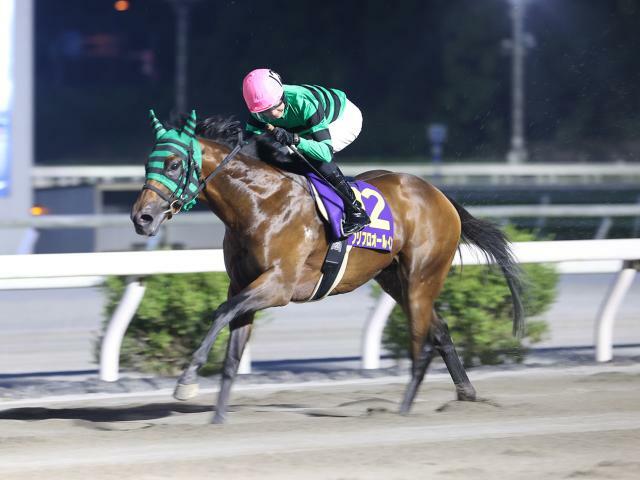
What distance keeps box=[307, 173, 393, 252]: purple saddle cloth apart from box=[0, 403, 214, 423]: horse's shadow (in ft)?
3.57

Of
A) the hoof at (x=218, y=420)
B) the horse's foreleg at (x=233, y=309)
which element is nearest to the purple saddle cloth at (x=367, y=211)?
the horse's foreleg at (x=233, y=309)

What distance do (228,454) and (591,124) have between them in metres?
36.6

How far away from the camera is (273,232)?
5398mm

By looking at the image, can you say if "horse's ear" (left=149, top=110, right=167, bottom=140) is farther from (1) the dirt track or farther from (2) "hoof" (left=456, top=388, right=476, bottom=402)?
(2) "hoof" (left=456, top=388, right=476, bottom=402)

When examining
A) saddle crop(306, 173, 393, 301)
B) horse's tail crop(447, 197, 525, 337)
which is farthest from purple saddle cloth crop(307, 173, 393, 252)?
horse's tail crop(447, 197, 525, 337)

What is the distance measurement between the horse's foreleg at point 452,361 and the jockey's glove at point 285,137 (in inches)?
51.5

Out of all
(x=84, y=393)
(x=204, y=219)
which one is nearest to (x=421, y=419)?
(x=84, y=393)

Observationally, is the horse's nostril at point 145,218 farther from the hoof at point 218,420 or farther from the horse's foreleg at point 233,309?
the hoof at point 218,420

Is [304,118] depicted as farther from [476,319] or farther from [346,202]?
[476,319]

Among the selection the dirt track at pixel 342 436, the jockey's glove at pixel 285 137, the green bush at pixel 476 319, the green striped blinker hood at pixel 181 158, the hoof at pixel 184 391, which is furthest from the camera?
the green bush at pixel 476 319

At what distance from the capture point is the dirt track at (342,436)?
167 inches

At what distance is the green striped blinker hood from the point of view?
5129mm

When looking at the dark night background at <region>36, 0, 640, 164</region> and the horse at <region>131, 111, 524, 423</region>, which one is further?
the dark night background at <region>36, 0, 640, 164</region>

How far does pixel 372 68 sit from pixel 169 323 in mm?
38648
